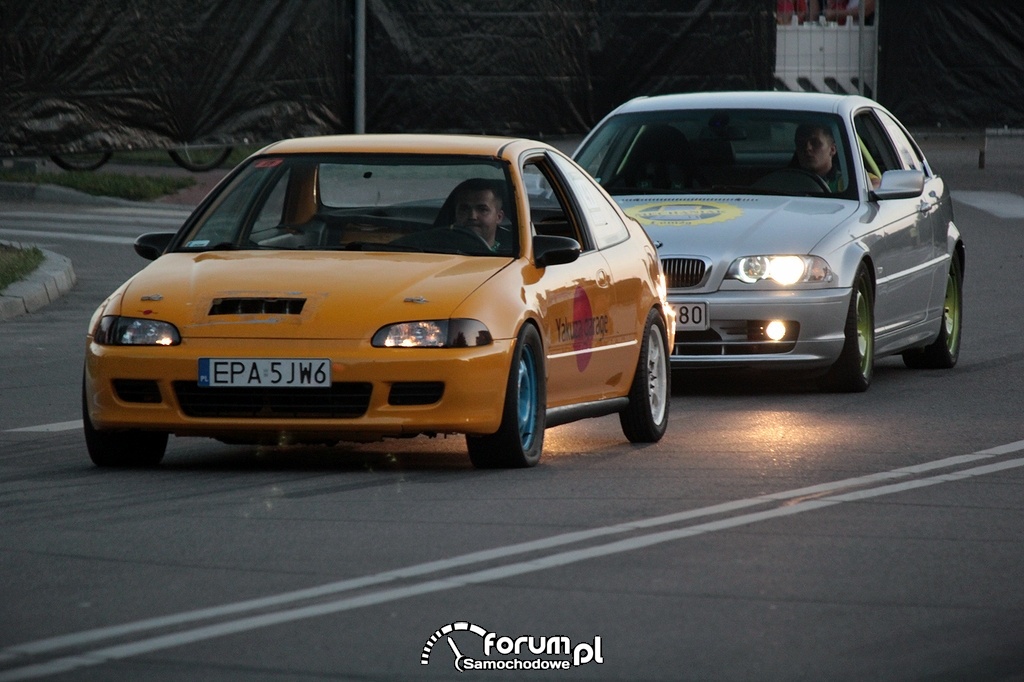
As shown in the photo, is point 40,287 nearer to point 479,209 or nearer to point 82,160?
point 479,209

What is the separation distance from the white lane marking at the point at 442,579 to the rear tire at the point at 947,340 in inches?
187

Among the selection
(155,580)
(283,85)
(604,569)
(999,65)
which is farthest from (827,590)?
(999,65)

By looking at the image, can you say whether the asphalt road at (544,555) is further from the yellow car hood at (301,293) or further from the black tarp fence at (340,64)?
the black tarp fence at (340,64)

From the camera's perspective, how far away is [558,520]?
7590mm

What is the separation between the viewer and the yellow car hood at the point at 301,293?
8523mm

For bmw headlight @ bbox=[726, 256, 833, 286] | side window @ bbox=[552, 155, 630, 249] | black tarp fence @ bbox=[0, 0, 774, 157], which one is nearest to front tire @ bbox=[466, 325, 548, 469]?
side window @ bbox=[552, 155, 630, 249]

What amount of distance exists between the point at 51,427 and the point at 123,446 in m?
1.66

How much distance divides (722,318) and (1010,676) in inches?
260

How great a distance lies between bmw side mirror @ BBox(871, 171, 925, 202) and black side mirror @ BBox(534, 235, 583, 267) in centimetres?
379

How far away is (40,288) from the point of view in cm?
1606

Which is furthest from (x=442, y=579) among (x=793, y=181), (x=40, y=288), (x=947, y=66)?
(x=947, y=66)

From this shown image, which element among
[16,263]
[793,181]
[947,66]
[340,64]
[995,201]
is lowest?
[995,201]

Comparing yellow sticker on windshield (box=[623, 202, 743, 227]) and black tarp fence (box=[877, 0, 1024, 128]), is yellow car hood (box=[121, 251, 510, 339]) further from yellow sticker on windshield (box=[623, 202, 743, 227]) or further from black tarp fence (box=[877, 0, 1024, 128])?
black tarp fence (box=[877, 0, 1024, 128])

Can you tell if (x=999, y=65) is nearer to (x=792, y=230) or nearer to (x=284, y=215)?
(x=792, y=230)
